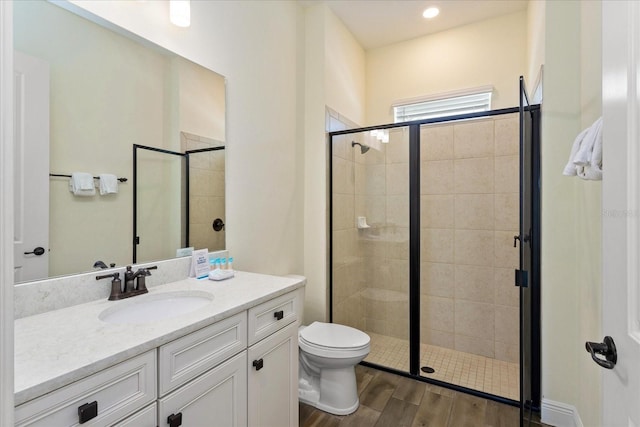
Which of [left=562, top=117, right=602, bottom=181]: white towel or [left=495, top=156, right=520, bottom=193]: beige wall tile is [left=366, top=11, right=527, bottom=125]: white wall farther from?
[left=562, top=117, right=602, bottom=181]: white towel

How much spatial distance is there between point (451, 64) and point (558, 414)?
9.15 ft

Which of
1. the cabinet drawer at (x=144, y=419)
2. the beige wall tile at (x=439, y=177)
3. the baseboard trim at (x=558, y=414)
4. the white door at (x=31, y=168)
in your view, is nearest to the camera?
the cabinet drawer at (x=144, y=419)

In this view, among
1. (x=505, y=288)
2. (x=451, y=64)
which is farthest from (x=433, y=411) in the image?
(x=451, y=64)

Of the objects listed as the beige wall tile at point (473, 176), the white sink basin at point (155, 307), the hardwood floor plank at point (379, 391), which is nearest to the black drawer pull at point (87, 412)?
the white sink basin at point (155, 307)

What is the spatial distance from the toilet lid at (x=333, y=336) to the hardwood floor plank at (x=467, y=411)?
0.69m

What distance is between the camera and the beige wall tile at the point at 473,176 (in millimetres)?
2658

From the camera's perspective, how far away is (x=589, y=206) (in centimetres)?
153

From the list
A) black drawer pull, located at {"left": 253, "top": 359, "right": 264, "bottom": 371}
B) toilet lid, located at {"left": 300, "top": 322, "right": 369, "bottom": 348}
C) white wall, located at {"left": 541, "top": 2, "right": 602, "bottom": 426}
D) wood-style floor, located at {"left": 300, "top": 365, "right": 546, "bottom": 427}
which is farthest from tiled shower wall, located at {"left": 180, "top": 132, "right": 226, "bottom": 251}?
white wall, located at {"left": 541, "top": 2, "right": 602, "bottom": 426}

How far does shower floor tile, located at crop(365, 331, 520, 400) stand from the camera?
7.45 ft

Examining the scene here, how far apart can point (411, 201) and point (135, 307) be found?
2017 millimetres

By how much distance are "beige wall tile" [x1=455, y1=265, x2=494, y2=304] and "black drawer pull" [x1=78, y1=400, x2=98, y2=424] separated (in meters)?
2.71

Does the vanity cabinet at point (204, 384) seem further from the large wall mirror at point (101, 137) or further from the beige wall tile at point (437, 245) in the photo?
the beige wall tile at point (437, 245)

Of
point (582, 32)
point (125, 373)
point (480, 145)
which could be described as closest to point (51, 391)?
point (125, 373)

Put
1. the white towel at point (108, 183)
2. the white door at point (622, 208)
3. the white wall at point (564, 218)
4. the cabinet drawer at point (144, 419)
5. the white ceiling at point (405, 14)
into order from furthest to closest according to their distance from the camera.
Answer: the white ceiling at point (405, 14) < the white wall at point (564, 218) < the white towel at point (108, 183) < the cabinet drawer at point (144, 419) < the white door at point (622, 208)
